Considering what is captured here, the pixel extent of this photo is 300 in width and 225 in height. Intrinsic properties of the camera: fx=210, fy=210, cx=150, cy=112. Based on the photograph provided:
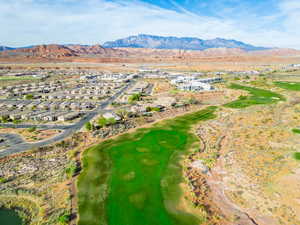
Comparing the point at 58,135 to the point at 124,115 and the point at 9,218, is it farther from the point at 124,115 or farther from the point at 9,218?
the point at 9,218

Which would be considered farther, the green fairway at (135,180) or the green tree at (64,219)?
the green fairway at (135,180)

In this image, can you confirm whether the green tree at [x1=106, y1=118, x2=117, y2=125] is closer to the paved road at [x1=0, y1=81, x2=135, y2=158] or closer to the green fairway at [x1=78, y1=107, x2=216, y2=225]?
the paved road at [x1=0, y1=81, x2=135, y2=158]

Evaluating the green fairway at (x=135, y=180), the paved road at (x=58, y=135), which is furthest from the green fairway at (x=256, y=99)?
the paved road at (x=58, y=135)

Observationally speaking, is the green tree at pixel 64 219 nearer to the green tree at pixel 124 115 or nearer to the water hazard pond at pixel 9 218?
the water hazard pond at pixel 9 218

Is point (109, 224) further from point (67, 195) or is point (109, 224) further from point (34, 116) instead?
point (34, 116)

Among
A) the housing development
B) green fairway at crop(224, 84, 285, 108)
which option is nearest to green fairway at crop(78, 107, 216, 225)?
the housing development

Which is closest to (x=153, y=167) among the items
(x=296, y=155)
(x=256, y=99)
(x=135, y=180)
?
(x=135, y=180)

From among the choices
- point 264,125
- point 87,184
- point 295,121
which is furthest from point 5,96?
point 295,121
